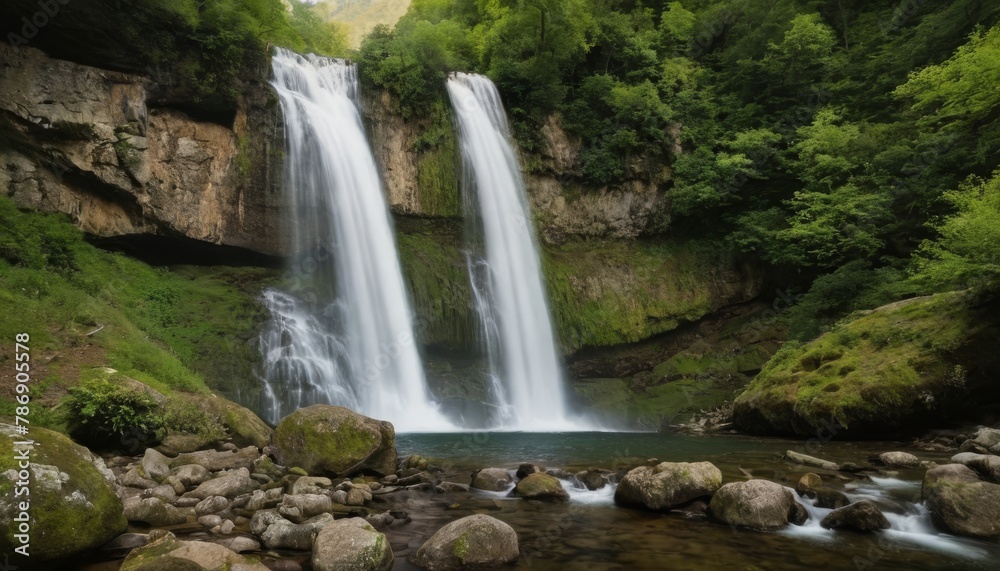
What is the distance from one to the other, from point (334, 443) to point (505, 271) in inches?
596

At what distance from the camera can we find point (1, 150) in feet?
48.8

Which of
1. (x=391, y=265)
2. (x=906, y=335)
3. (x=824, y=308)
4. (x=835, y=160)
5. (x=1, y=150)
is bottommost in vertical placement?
(x=906, y=335)

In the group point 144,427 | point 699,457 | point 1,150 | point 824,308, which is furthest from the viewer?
point 824,308

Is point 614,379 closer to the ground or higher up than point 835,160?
closer to the ground

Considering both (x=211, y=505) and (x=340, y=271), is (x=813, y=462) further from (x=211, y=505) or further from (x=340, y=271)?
(x=340, y=271)

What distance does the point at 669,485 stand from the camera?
7.25 meters

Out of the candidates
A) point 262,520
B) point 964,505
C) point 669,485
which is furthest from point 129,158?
point 964,505

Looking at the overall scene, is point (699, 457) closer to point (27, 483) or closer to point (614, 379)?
point (27, 483)

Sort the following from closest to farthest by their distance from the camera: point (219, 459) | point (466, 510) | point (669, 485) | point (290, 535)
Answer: point (290, 535)
point (669, 485)
point (466, 510)
point (219, 459)

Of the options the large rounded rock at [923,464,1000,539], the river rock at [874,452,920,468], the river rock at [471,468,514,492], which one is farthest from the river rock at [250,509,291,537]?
the river rock at [874,452,920,468]

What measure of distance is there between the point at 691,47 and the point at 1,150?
97.2ft

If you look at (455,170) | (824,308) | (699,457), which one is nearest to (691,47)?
(455,170)

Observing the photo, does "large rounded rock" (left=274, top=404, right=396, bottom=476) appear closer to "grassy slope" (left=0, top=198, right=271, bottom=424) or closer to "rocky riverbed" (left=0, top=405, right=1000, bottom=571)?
"rocky riverbed" (left=0, top=405, right=1000, bottom=571)

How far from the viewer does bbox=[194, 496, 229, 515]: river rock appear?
664 cm
